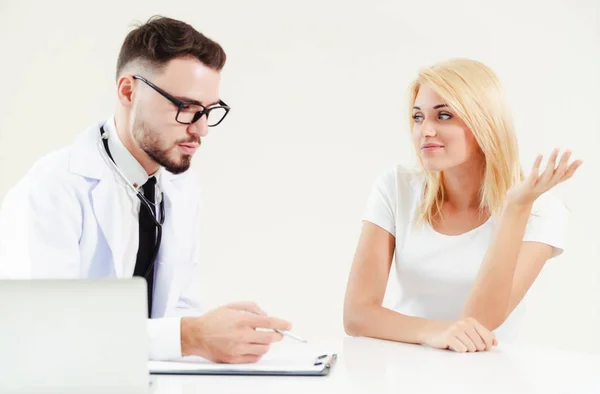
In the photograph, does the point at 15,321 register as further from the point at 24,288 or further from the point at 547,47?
the point at 547,47

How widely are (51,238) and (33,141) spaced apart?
268cm

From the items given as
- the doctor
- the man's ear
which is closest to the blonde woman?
the doctor

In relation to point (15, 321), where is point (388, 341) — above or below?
below

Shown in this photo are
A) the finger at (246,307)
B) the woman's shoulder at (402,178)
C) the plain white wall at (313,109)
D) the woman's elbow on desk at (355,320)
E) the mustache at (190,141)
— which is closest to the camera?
the finger at (246,307)

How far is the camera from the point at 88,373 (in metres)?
1.21

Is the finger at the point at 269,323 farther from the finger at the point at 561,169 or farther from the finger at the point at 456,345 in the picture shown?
the finger at the point at 561,169

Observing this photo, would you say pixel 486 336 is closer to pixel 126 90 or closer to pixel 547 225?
pixel 547 225

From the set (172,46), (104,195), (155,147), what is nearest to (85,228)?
(104,195)

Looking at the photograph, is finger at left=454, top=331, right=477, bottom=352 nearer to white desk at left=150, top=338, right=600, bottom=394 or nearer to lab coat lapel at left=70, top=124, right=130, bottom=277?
white desk at left=150, top=338, right=600, bottom=394

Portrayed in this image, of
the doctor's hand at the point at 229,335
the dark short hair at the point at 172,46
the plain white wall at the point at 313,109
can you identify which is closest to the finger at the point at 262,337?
the doctor's hand at the point at 229,335

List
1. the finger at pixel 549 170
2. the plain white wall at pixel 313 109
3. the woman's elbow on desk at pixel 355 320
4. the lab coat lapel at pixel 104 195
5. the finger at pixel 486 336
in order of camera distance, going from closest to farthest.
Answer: the finger at pixel 486 336, the finger at pixel 549 170, the woman's elbow on desk at pixel 355 320, the lab coat lapel at pixel 104 195, the plain white wall at pixel 313 109

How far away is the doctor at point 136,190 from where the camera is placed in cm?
238

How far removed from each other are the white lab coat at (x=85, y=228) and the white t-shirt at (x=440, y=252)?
678 mm

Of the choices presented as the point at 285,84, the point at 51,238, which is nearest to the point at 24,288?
the point at 51,238
